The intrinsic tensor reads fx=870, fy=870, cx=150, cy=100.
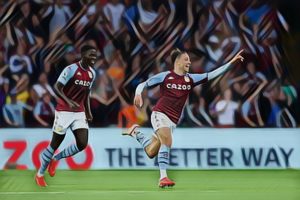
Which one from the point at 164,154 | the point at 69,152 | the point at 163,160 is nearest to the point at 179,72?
the point at 164,154

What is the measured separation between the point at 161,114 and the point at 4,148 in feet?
12.3

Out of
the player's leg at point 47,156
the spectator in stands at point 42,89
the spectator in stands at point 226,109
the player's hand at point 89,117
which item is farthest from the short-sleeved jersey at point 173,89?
the spectator in stands at point 42,89

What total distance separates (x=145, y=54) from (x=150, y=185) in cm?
393

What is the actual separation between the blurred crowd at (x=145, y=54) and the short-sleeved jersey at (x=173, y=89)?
2986 mm

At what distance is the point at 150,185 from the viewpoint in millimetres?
12570

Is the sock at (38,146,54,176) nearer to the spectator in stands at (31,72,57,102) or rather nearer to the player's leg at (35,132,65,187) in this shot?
the player's leg at (35,132,65,187)

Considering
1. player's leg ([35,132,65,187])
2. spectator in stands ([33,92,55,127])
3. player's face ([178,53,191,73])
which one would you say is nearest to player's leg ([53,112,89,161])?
player's leg ([35,132,65,187])

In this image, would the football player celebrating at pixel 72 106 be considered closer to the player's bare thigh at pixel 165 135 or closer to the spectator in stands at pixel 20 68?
the player's bare thigh at pixel 165 135

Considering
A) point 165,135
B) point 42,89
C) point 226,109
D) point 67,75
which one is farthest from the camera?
point 226,109

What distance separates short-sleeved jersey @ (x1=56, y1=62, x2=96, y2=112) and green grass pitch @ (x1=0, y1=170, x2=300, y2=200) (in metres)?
1.16

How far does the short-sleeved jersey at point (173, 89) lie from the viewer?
12.3 meters

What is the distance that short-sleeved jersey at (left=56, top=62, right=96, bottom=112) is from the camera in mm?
12312

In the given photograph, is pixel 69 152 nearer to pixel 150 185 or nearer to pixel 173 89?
pixel 150 185

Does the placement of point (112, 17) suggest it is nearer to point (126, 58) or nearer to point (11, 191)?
point (126, 58)
